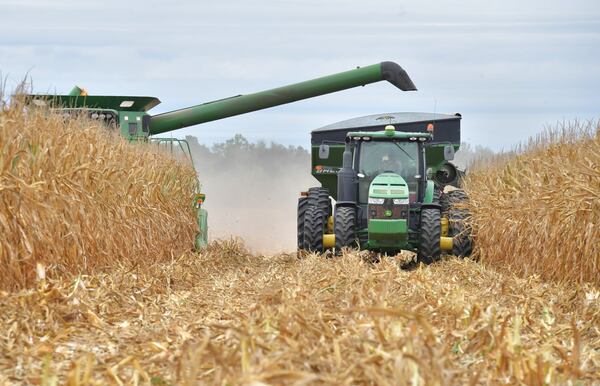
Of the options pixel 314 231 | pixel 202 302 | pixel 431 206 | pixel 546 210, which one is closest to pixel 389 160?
pixel 431 206

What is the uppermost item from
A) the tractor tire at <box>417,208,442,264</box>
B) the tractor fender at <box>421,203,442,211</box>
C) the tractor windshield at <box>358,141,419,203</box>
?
the tractor windshield at <box>358,141,419,203</box>

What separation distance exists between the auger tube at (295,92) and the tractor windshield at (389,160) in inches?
125

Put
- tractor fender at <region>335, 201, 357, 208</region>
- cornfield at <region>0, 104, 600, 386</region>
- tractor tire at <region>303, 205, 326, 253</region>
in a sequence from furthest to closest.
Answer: tractor tire at <region>303, 205, 326, 253</region> < tractor fender at <region>335, 201, 357, 208</region> < cornfield at <region>0, 104, 600, 386</region>

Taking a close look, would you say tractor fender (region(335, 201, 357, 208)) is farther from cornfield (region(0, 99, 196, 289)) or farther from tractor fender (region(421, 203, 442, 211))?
cornfield (region(0, 99, 196, 289))

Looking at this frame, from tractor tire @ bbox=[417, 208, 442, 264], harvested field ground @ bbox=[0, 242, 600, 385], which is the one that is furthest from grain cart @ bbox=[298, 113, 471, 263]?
harvested field ground @ bbox=[0, 242, 600, 385]

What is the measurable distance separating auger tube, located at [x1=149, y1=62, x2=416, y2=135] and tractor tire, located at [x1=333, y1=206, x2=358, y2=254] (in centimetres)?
425

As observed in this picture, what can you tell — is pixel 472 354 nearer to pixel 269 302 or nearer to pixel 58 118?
pixel 269 302

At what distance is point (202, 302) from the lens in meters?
7.64

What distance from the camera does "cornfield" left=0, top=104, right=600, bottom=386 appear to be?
4.02 meters

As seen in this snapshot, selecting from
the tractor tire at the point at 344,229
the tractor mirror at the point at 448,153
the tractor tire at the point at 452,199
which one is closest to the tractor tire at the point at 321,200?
the tractor tire at the point at 344,229

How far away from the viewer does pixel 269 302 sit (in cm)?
580

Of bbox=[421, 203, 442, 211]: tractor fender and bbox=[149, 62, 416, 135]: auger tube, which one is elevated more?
bbox=[149, 62, 416, 135]: auger tube

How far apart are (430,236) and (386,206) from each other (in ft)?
2.62

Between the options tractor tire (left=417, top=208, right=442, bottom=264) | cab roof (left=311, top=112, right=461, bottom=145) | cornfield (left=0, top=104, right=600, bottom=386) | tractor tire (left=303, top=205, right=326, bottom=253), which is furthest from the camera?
cab roof (left=311, top=112, right=461, bottom=145)
